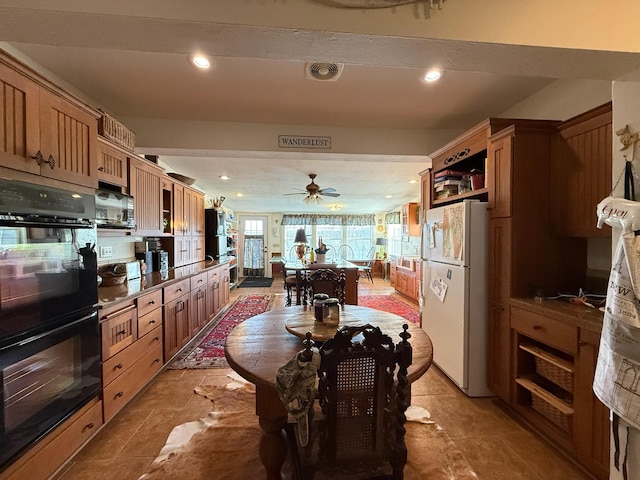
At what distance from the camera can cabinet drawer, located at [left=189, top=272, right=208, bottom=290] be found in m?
3.42

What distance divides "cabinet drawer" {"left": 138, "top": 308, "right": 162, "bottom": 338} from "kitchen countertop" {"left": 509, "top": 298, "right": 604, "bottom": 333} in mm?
2911

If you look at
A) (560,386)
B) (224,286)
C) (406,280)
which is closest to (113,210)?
(224,286)

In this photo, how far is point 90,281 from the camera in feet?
5.63

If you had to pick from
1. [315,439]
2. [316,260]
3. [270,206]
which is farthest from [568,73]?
[270,206]

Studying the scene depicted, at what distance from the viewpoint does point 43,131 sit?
145 centimetres

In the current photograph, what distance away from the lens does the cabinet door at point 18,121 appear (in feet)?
4.11

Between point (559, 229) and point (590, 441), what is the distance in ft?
4.37

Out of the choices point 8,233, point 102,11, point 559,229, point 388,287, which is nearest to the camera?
point 102,11

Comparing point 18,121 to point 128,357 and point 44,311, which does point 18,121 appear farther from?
point 128,357

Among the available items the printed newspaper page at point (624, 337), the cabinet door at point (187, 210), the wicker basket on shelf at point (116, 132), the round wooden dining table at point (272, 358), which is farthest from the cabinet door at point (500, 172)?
the cabinet door at point (187, 210)

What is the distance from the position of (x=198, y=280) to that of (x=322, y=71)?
288 centimetres

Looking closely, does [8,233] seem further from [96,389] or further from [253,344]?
[253,344]

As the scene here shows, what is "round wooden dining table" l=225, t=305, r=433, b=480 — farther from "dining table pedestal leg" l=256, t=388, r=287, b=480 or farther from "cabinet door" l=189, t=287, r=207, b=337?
"cabinet door" l=189, t=287, r=207, b=337

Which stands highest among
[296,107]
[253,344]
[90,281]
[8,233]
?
[296,107]
